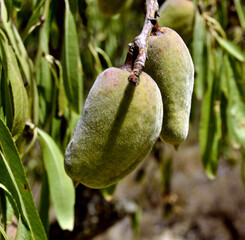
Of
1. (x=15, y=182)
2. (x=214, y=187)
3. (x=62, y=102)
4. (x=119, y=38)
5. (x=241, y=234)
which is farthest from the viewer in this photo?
(x=214, y=187)

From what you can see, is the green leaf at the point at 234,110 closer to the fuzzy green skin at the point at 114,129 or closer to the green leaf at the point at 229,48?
the green leaf at the point at 229,48

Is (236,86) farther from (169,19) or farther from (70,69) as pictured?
(70,69)

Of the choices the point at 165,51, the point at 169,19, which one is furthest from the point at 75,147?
the point at 169,19

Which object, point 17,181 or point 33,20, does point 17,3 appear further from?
point 17,181

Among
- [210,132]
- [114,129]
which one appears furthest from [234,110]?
[114,129]

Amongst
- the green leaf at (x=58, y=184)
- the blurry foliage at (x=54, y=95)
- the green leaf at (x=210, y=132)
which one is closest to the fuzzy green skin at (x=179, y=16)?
the blurry foliage at (x=54, y=95)

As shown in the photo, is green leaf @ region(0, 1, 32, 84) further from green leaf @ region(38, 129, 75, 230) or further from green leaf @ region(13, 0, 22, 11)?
green leaf @ region(38, 129, 75, 230)

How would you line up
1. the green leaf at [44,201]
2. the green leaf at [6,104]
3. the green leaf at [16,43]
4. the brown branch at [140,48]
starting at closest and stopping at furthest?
the brown branch at [140,48]
the green leaf at [6,104]
the green leaf at [16,43]
the green leaf at [44,201]
